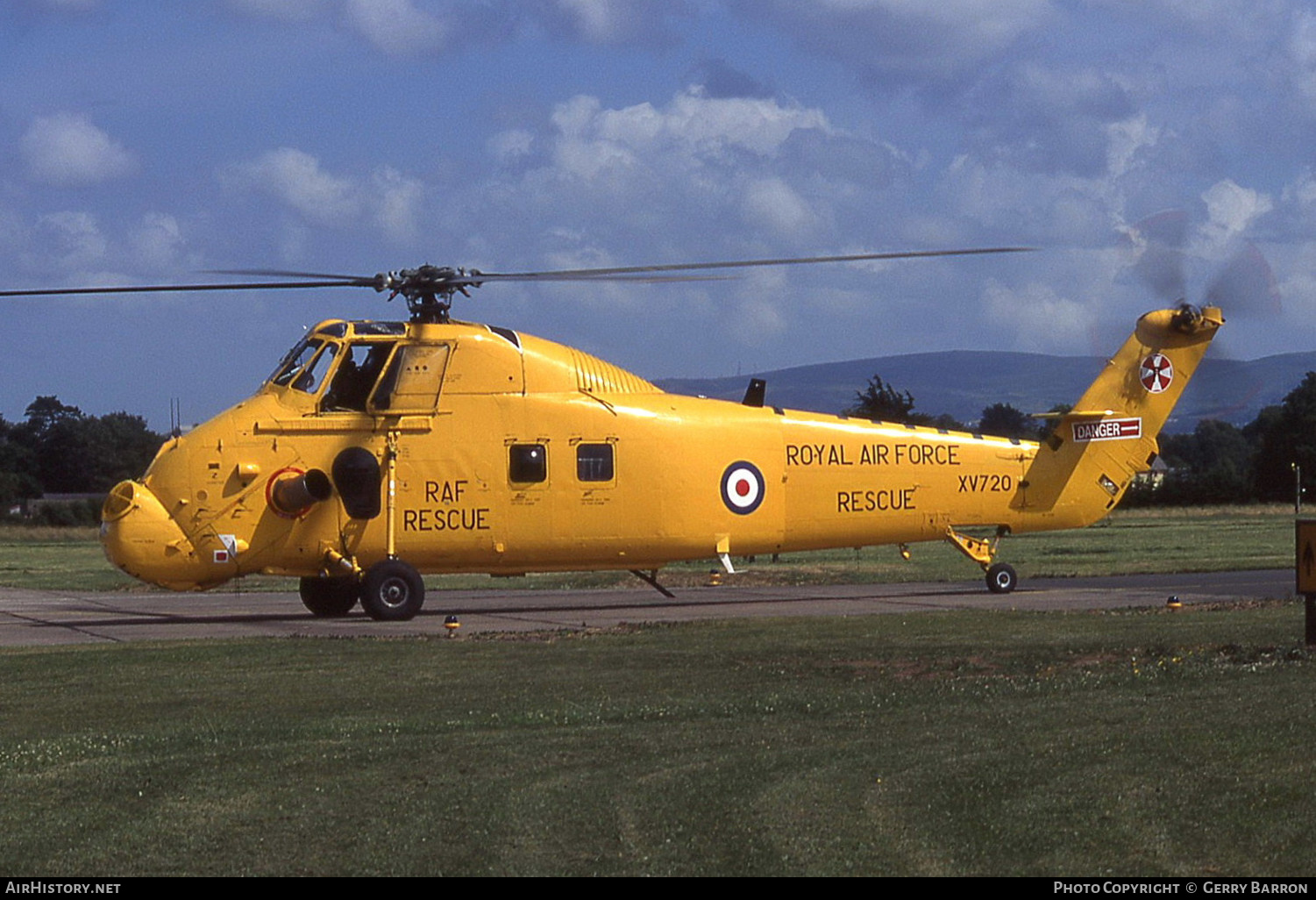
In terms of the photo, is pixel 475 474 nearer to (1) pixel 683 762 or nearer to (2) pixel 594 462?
(2) pixel 594 462

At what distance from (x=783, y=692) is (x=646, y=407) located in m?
11.5

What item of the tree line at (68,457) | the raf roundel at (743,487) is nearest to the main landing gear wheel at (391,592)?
the raf roundel at (743,487)

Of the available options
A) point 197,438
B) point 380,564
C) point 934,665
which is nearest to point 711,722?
point 934,665

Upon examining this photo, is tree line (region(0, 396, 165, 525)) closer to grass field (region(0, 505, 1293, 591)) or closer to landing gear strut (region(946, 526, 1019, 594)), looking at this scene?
grass field (region(0, 505, 1293, 591))

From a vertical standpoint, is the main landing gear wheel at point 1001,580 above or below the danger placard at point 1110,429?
below

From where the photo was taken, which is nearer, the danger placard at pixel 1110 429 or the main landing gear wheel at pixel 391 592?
the main landing gear wheel at pixel 391 592

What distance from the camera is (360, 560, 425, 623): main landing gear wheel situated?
2348 centimetres

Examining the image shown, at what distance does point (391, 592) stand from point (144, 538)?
368cm

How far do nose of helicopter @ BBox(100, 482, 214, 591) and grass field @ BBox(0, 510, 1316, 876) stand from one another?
5028 millimetres

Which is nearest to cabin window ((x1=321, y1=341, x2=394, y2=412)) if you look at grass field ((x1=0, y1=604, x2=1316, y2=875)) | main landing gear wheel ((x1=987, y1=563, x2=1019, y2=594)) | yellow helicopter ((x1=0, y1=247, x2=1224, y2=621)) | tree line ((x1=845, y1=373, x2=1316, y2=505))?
A: yellow helicopter ((x1=0, y1=247, x2=1224, y2=621))

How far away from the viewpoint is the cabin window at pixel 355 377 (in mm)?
23906

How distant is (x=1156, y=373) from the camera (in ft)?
93.0

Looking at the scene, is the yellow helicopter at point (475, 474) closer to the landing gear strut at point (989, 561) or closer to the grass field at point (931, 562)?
the landing gear strut at point (989, 561)

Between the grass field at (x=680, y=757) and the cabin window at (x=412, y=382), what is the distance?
588cm
